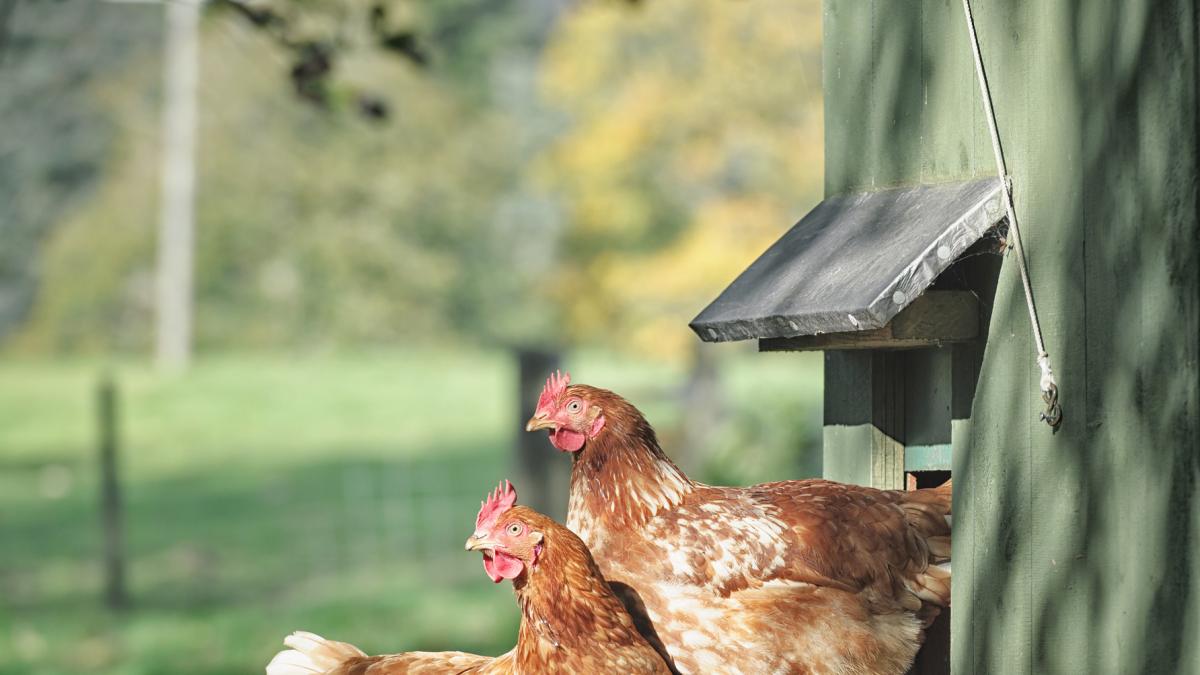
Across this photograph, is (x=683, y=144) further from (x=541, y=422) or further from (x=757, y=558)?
(x=757, y=558)

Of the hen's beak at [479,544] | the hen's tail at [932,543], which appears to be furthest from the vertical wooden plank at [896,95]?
the hen's beak at [479,544]

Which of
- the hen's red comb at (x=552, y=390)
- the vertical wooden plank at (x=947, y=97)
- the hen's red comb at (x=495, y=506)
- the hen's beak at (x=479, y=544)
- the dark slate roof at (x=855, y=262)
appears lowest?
the hen's beak at (x=479, y=544)

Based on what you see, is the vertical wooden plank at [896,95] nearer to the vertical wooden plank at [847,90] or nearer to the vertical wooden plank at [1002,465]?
the vertical wooden plank at [847,90]

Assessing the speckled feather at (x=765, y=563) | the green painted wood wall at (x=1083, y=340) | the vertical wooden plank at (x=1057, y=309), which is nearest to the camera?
the green painted wood wall at (x=1083, y=340)

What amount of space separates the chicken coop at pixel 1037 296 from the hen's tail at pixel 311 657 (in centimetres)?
125

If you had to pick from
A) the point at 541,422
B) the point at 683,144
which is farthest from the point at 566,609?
the point at 683,144

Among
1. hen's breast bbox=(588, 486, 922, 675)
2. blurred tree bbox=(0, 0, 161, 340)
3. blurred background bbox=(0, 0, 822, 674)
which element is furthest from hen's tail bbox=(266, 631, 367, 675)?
blurred tree bbox=(0, 0, 161, 340)

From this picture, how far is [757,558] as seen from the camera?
11.0 feet

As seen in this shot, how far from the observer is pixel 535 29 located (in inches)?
1645

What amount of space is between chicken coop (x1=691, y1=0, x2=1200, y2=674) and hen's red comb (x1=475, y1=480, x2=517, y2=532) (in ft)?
1.80

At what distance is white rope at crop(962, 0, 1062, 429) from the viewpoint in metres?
2.73

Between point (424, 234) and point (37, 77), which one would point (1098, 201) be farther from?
point (37, 77)

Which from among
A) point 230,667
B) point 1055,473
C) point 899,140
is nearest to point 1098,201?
point 1055,473

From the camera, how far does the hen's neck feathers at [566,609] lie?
3.14 metres
